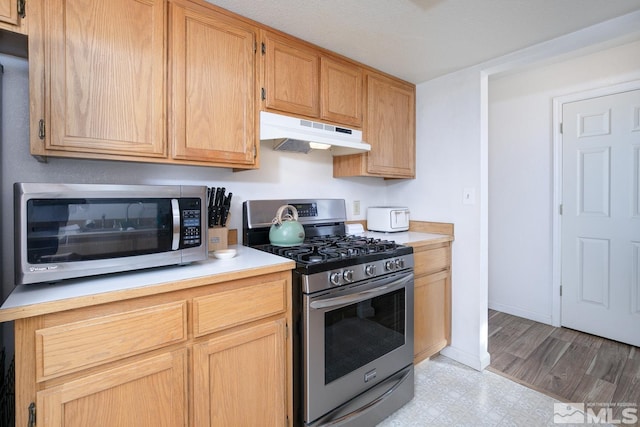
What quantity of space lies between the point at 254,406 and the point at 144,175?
126 centimetres

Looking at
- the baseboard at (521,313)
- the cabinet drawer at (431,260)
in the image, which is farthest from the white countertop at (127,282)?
the baseboard at (521,313)

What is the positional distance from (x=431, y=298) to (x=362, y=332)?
81 centimetres

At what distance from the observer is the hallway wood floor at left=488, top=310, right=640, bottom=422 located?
1.93 meters

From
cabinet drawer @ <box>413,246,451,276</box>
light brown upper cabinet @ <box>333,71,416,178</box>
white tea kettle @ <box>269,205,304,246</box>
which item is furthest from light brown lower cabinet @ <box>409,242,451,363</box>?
white tea kettle @ <box>269,205,304,246</box>

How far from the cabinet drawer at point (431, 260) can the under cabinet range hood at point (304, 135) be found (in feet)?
2.72

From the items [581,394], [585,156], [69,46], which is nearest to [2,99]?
[69,46]

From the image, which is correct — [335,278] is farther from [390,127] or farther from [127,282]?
[390,127]

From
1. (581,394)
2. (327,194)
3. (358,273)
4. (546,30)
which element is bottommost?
(581,394)

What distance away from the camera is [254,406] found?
1.30 meters

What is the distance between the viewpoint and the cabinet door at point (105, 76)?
114cm

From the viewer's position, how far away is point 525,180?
304cm

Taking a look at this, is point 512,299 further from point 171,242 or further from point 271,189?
point 171,242

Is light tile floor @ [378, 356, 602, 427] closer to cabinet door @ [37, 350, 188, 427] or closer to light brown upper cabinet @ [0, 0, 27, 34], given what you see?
cabinet door @ [37, 350, 188, 427]

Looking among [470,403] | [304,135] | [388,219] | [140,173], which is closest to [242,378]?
[140,173]
